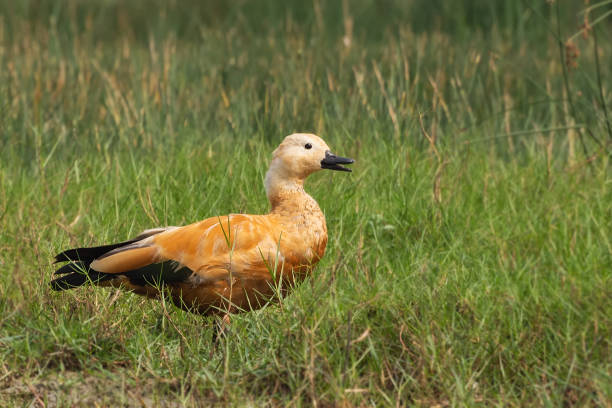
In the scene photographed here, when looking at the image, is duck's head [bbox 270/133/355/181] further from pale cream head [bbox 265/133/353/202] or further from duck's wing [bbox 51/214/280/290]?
duck's wing [bbox 51/214/280/290]

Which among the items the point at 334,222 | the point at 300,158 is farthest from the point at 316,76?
the point at 300,158

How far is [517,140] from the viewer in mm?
7758

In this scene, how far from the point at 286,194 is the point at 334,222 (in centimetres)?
103

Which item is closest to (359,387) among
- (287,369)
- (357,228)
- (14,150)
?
(287,369)

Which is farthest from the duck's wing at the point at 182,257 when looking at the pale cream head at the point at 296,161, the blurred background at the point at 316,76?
the blurred background at the point at 316,76

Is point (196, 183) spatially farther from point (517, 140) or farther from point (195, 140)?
point (517, 140)

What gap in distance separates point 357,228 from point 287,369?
1640 mm

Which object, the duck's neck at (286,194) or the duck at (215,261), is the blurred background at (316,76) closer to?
the duck's neck at (286,194)

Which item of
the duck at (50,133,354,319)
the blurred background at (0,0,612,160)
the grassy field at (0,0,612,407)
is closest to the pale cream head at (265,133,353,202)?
the duck at (50,133,354,319)

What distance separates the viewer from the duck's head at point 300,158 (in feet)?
13.9

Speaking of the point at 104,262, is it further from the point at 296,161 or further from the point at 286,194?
the point at 296,161

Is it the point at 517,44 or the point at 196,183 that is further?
the point at 517,44

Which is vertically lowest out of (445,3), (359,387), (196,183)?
(359,387)

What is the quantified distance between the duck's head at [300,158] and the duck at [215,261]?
0.16m
